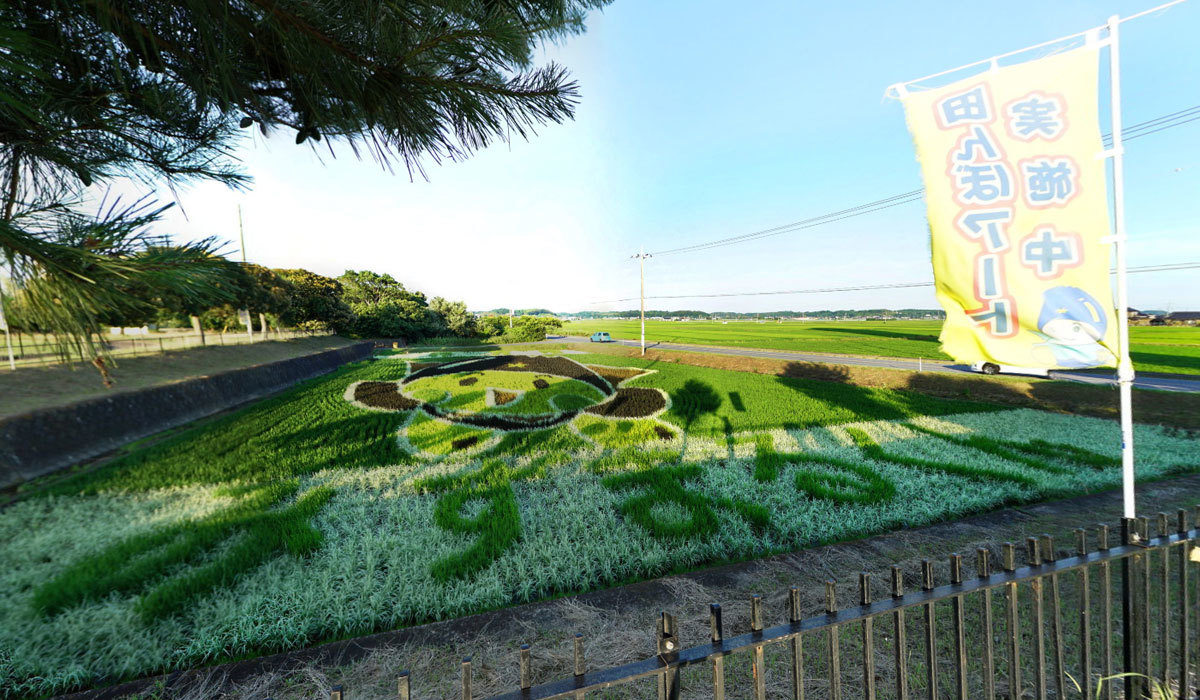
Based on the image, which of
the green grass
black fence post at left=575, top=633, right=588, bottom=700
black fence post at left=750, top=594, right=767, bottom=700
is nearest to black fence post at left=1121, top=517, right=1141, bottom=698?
black fence post at left=750, top=594, right=767, bottom=700

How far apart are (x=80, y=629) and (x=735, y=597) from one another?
4045 millimetres

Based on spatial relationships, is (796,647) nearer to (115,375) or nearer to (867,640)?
(867,640)

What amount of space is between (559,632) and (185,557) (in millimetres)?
3232

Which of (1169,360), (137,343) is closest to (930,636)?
(137,343)

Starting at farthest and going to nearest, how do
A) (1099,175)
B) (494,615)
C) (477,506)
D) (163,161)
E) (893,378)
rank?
1. (893,378)
2. (477,506)
3. (494,615)
4. (163,161)
5. (1099,175)

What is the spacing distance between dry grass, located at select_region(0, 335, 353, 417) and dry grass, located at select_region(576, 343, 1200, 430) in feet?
54.0

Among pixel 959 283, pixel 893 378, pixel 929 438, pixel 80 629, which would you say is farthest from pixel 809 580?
pixel 893 378

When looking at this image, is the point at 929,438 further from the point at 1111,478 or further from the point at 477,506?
the point at 477,506

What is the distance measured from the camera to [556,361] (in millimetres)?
15523

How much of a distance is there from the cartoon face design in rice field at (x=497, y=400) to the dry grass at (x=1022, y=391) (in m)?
6.97

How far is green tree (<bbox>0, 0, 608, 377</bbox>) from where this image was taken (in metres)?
1.51

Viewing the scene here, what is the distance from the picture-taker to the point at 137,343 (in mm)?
13312

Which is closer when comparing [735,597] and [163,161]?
[163,161]

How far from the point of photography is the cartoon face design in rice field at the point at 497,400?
7.57 m
